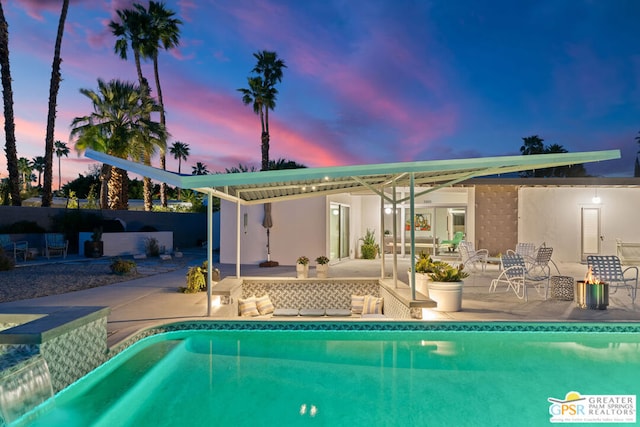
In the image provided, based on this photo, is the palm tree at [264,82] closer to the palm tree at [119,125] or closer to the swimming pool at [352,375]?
the palm tree at [119,125]

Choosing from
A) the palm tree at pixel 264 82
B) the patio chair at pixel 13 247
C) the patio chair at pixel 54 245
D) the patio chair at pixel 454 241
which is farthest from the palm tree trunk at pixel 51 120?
the patio chair at pixel 454 241

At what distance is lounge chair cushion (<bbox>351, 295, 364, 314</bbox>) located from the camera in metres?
9.09

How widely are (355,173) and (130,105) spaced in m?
17.0

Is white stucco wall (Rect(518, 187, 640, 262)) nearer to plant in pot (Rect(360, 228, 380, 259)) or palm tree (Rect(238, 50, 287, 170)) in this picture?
plant in pot (Rect(360, 228, 380, 259))

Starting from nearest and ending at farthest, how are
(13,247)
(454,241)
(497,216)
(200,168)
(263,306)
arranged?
1. (263,306)
2. (497,216)
3. (13,247)
4. (454,241)
5. (200,168)

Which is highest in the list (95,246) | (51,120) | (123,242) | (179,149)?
(179,149)

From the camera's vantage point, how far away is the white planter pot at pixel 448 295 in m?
7.26

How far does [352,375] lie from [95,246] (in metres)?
15.5

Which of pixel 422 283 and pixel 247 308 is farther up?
pixel 422 283

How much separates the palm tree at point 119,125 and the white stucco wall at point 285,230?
7.31 meters

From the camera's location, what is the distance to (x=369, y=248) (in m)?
16.5

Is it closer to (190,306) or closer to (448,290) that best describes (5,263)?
(190,306)

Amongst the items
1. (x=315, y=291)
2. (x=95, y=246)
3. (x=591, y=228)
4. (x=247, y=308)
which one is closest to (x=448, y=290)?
(x=315, y=291)

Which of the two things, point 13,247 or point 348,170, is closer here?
point 348,170
